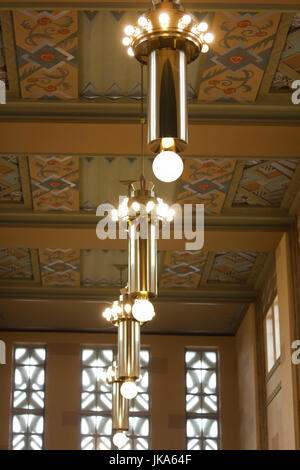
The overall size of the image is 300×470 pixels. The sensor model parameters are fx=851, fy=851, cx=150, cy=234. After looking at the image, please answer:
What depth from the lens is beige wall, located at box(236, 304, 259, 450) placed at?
18422 mm

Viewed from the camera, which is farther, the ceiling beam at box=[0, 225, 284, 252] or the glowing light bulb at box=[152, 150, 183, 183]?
the ceiling beam at box=[0, 225, 284, 252]

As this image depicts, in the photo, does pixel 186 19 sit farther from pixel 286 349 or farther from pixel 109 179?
pixel 286 349

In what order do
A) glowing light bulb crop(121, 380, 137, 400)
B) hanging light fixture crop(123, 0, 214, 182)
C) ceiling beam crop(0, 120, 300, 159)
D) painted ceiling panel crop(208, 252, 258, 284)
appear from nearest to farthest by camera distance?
hanging light fixture crop(123, 0, 214, 182) < glowing light bulb crop(121, 380, 137, 400) < ceiling beam crop(0, 120, 300, 159) < painted ceiling panel crop(208, 252, 258, 284)

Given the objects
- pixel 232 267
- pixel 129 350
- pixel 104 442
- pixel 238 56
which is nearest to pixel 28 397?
pixel 104 442

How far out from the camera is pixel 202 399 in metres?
21.3

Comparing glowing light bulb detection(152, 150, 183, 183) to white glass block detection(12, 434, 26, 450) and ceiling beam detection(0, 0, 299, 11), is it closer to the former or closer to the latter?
ceiling beam detection(0, 0, 299, 11)

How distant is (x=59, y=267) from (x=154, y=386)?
5013 mm

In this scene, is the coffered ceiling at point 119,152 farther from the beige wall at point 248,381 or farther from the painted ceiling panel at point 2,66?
the beige wall at point 248,381

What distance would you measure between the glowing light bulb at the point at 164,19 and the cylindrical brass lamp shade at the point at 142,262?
224 centimetres

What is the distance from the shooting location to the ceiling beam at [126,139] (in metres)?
12.0

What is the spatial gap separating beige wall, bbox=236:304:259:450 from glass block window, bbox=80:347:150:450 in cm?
234

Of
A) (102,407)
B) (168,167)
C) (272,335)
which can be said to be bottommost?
(168,167)

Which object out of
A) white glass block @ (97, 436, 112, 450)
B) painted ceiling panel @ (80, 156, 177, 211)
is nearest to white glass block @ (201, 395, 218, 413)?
white glass block @ (97, 436, 112, 450)
